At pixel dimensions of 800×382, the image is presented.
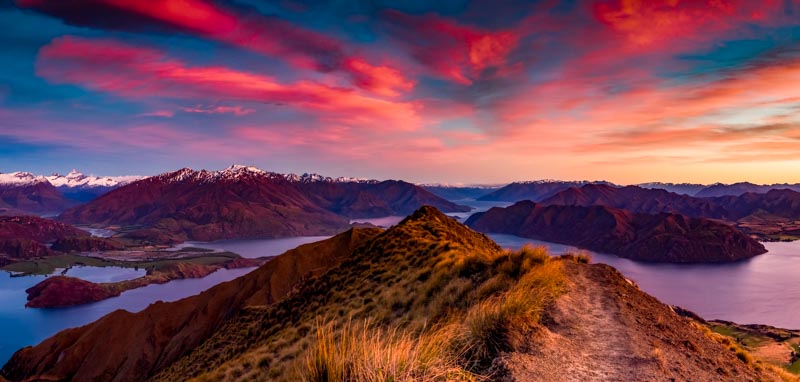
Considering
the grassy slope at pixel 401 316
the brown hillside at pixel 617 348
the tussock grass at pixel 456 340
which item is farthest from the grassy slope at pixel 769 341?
the tussock grass at pixel 456 340

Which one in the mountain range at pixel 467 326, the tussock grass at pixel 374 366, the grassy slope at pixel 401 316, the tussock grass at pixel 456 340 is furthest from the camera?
the mountain range at pixel 467 326

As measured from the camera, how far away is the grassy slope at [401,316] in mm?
5152

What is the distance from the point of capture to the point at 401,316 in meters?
14.1

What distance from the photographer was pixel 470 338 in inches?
286

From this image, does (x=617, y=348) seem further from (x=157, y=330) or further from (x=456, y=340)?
(x=157, y=330)

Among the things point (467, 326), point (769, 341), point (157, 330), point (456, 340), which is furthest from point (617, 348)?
point (769, 341)

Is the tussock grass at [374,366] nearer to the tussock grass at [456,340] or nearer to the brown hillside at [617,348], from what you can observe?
the tussock grass at [456,340]

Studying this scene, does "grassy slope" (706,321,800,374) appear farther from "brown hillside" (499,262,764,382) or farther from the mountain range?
"brown hillside" (499,262,764,382)


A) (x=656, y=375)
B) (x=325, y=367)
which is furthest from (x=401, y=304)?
(x=325, y=367)

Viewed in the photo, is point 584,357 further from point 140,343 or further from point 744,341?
point 744,341

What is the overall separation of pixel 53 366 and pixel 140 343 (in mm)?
31432

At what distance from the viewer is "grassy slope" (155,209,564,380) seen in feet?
16.9

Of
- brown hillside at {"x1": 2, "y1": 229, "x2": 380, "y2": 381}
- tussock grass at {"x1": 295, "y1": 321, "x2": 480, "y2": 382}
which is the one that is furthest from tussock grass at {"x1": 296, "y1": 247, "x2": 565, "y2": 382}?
brown hillside at {"x1": 2, "y1": 229, "x2": 380, "y2": 381}

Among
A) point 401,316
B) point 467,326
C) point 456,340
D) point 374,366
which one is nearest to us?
point 374,366
